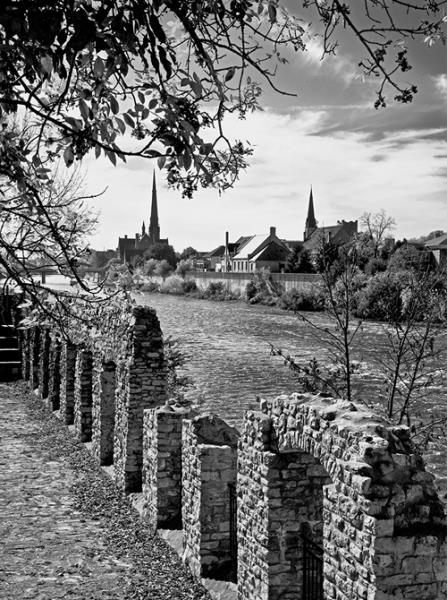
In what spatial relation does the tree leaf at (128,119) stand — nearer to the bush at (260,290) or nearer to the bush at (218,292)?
the bush at (260,290)

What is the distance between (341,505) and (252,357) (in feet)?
82.0

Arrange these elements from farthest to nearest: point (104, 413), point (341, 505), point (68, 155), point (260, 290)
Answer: point (260, 290) → point (104, 413) → point (341, 505) → point (68, 155)

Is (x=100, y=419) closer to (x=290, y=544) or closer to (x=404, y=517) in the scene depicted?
(x=290, y=544)

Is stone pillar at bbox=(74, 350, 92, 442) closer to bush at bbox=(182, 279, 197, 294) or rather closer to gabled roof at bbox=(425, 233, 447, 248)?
gabled roof at bbox=(425, 233, 447, 248)

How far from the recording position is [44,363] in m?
22.3

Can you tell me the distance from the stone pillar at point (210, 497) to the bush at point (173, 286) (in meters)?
70.1

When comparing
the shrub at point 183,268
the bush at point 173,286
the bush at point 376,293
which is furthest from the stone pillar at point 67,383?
the shrub at point 183,268

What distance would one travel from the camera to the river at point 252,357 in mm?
21578

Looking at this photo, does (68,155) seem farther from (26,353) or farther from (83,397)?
(26,353)

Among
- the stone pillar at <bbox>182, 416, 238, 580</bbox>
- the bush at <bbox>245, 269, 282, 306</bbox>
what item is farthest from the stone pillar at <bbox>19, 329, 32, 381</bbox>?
the bush at <bbox>245, 269, 282, 306</bbox>

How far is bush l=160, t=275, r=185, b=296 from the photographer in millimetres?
80006

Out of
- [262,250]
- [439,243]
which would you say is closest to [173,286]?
[262,250]

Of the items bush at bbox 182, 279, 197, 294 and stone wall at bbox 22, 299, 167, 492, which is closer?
Result: stone wall at bbox 22, 299, 167, 492

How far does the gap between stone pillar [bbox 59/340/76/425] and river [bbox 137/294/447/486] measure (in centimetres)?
406
